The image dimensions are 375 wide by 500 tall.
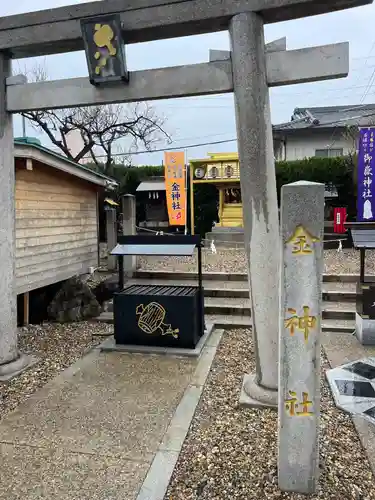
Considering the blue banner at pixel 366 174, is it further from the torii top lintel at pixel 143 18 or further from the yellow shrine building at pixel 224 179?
the torii top lintel at pixel 143 18

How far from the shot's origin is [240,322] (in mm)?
6402

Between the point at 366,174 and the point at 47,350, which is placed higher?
the point at 366,174

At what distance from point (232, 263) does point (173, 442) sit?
7.15 m

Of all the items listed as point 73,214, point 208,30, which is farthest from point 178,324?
point 73,214

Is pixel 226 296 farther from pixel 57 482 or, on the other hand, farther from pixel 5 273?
pixel 57 482

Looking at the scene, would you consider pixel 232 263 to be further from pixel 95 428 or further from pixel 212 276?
pixel 95 428

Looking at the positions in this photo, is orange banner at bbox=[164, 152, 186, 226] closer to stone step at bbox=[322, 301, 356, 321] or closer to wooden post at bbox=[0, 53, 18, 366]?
stone step at bbox=[322, 301, 356, 321]

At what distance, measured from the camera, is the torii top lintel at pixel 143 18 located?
3512 millimetres

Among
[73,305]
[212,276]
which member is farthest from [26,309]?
[212,276]

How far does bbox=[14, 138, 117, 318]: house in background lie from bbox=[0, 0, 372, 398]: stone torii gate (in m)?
2.29

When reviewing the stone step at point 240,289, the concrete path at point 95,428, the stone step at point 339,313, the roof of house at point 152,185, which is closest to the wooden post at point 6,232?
the concrete path at point 95,428

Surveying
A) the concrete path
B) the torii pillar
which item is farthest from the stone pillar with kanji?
the torii pillar

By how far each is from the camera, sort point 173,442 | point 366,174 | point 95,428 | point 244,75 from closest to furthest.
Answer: point 173,442 → point 95,428 → point 244,75 → point 366,174

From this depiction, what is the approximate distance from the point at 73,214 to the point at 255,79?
5979 mm
